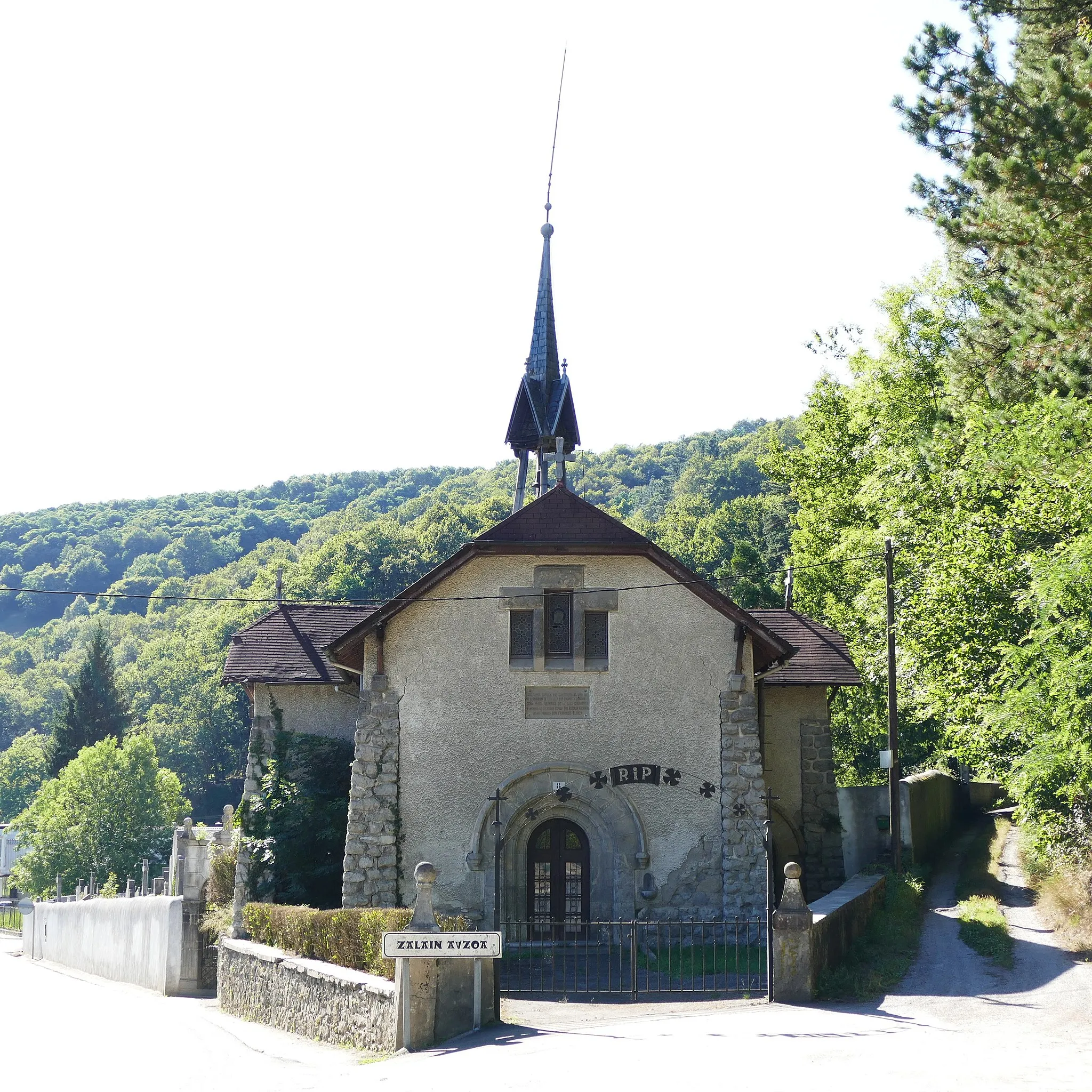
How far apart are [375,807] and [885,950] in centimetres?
827

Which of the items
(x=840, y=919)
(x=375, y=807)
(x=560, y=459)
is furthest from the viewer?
(x=560, y=459)

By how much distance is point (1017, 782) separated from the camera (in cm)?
1812

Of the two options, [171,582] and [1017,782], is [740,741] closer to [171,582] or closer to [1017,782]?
[1017,782]

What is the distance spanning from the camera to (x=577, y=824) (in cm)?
2173

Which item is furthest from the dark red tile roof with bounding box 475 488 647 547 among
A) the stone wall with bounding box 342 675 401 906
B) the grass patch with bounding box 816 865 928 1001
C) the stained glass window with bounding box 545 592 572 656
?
the grass patch with bounding box 816 865 928 1001

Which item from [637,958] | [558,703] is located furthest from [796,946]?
[558,703]

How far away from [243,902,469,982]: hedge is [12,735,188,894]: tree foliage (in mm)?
54326

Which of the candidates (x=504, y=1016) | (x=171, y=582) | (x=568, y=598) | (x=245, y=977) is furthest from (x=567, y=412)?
(x=171, y=582)

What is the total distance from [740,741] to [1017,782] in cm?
475

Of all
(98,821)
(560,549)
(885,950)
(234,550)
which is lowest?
(98,821)

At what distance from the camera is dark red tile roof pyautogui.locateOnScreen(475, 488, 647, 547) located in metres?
21.9

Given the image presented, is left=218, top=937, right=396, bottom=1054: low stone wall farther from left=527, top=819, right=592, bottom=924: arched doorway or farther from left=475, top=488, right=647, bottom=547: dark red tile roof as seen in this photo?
left=475, top=488, right=647, bottom=547: dark red tile roof

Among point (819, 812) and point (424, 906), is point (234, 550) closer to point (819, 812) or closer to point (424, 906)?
point (819, 812)

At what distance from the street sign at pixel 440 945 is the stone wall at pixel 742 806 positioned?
25.9ft
